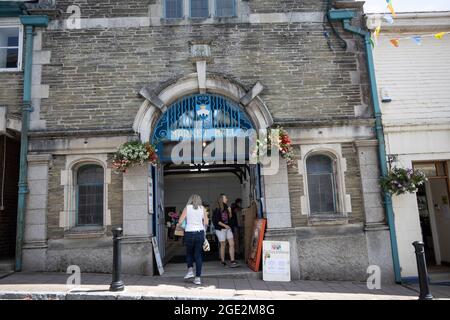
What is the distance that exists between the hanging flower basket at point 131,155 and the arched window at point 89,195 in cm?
→ 81

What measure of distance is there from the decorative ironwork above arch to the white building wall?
351 cm

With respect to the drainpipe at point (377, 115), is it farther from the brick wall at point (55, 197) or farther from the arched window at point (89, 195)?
the brick wall at point (55, 197)

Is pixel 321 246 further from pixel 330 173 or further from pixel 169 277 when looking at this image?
pixel 169 277

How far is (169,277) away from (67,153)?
354 centimetres

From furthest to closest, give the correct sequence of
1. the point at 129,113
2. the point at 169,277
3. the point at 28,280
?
the point at 129,113 < the point at 169,277 < the point at 28,280

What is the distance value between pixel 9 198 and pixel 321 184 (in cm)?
790

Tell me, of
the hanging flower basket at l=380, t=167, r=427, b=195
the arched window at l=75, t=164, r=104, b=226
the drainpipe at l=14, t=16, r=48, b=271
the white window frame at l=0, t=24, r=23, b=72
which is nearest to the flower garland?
the hanging flower basket at l=380, t=167, r=427, b=195

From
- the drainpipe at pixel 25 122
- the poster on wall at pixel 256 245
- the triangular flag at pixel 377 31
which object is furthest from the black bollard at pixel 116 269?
the triangular flag at pixel 377 31

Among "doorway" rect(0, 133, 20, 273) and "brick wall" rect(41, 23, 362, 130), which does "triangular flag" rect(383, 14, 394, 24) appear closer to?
"brick wall" rect(41, 23, 362, 130)

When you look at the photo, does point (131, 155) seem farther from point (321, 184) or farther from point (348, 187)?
point (348, 187)

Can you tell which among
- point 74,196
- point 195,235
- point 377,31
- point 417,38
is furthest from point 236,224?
point 417,38

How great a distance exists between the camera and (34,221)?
7.93m

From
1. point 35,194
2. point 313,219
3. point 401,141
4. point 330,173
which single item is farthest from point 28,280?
point 401,141
